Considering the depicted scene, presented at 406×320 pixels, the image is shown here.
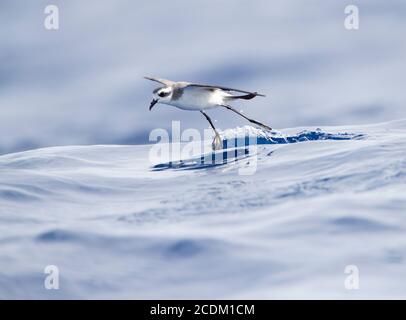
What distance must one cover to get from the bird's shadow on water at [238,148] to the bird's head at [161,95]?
Result: 5.84 feet

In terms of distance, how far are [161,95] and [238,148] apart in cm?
372

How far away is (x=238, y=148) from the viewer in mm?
20359

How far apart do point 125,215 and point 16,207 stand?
2.88m

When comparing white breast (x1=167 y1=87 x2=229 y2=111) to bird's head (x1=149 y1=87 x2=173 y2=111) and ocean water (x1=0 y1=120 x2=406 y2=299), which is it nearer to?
bird's head (x1=149 y1=87 x2=173 y2=111)

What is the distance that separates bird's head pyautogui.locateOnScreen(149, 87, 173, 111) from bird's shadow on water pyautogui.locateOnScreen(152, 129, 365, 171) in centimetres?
178

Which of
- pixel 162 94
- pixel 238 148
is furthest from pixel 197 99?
pixel 238 148

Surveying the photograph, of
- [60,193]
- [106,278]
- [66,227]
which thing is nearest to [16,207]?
[60,193]

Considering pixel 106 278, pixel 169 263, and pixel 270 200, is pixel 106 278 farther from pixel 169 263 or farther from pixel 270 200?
pixel 270 200

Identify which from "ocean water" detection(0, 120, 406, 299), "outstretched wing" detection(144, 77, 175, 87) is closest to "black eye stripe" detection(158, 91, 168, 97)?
"outstretched wing" detection(144, 77, 175, 87)

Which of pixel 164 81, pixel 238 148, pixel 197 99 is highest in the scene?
pixel 164 81

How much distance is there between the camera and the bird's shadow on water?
1859cm

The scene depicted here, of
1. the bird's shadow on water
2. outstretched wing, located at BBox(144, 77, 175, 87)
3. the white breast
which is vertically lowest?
the bird's shadow on water

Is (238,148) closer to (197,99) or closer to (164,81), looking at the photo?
(197,99)

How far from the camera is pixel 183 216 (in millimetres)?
13508
